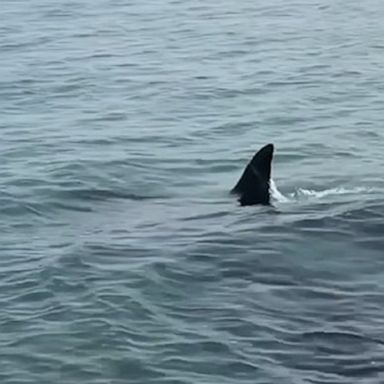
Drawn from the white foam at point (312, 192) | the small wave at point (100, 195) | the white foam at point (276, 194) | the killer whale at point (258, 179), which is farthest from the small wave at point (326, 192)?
the small wave at point (100, 195)

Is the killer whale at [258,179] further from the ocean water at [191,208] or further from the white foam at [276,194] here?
the ocean water at [191,208]

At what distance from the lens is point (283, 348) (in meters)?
15.3

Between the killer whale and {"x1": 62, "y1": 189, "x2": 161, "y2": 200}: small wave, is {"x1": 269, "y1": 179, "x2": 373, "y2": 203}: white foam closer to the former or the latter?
the killer whale

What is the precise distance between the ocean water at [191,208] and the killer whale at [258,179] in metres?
0.37

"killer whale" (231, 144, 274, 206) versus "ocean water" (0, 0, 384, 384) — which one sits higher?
"killer whale" (231, 144, 274, 206)

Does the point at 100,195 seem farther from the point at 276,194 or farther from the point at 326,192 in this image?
the point at 326,192

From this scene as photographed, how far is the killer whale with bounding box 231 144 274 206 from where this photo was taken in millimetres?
21438

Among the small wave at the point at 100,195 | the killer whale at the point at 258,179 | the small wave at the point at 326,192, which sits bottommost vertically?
the small wave at the point at 326,192

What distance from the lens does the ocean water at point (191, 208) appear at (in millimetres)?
15438

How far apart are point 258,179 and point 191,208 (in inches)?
49.4

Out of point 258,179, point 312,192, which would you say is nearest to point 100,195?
point 258,179

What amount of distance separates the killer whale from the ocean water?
1.23 ft


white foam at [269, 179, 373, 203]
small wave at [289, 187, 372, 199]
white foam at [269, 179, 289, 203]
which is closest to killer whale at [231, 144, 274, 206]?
white foam at [269, 179, 289, 203]

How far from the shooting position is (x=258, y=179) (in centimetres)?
2158
